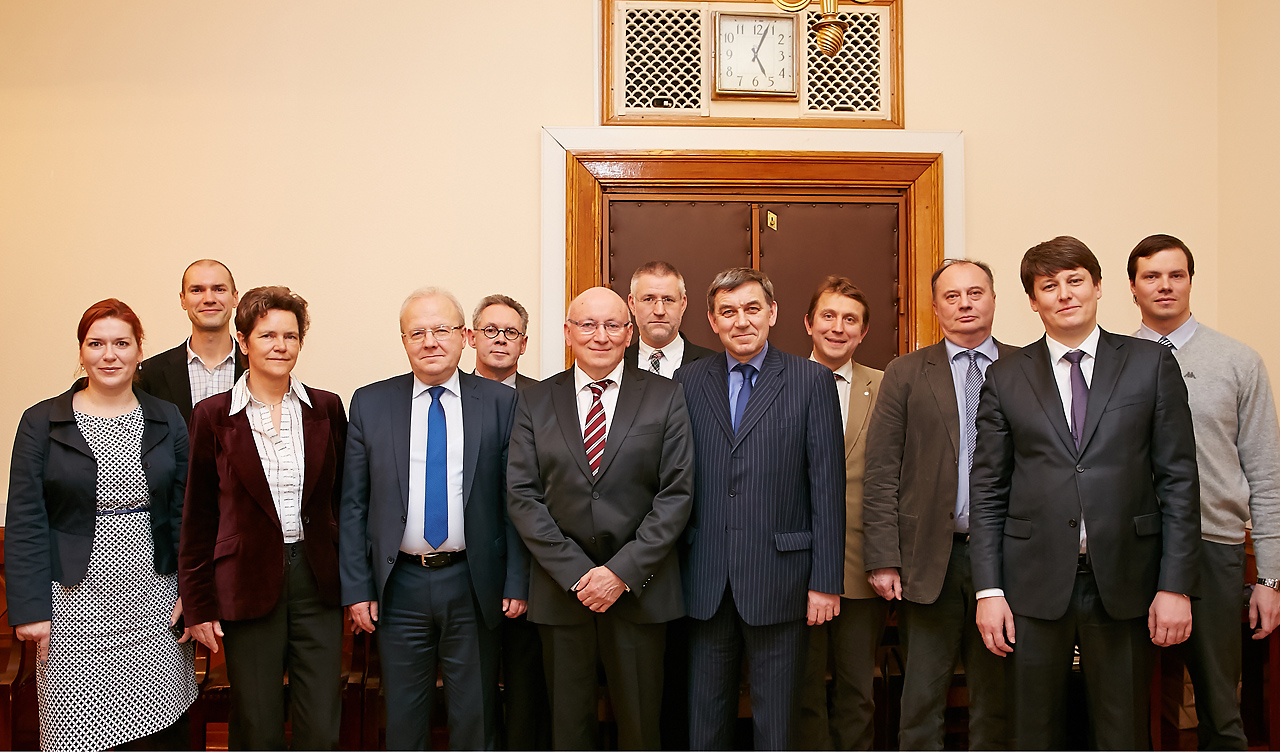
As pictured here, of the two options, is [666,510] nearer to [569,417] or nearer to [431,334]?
[569,417]

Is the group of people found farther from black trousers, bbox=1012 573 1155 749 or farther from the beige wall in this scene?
the beige wall

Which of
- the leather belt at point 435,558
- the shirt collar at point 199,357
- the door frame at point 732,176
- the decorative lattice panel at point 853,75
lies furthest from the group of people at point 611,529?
the decorative lattice panel at point 853,75


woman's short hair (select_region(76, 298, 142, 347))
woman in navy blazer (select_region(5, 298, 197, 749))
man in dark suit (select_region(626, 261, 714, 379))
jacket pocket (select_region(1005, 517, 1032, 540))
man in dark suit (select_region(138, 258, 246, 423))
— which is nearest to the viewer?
jacket pocket (select_region(1005, 517, 1032, 540))

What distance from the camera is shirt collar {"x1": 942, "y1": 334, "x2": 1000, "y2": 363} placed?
268cm

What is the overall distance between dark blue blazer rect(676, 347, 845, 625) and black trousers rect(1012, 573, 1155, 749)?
566 millimetres

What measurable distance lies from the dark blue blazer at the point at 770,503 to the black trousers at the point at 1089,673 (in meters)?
0.57

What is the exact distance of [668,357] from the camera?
3184 millimetres

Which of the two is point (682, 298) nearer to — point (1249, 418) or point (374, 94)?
point (1249, 418)

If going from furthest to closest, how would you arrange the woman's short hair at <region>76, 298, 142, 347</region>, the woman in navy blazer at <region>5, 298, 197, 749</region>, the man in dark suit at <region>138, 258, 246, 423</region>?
the man in dark suit at <region>138, 258, 246, 423</region>, the woman's short hair at <region>76, 298, 142, 347</region>, the woman in navy blazer at <region>5, 298, 197, 749</region>

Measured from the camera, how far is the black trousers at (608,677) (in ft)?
7.86

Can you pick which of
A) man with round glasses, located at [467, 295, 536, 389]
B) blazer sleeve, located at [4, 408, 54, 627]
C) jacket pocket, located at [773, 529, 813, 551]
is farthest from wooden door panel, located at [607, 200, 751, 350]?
blazer sleeve, located at [4, 408, 54, 627]

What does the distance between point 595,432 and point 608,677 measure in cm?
76

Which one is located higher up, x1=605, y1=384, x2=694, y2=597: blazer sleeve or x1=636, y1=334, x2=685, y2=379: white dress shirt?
x1=636, y1=334, x2=685, y2=379: white dress shirt

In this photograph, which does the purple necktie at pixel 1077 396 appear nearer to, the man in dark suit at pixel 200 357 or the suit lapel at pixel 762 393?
the suit lapel at pixel 762 393
